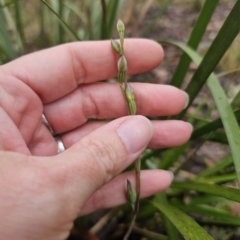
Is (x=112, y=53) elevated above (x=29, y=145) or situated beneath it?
elevated above

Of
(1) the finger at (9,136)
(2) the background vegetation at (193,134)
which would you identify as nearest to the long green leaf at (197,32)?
(2) the background vegetation at (193,134)

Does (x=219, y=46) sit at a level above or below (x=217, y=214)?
above

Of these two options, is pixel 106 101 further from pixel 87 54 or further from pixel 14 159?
pixel 14 159

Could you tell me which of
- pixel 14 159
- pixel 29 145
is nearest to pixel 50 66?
pixel 29 145

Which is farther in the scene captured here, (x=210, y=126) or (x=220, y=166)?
(x=220, y=166)

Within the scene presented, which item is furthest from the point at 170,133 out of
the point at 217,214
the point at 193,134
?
the point at 217,214

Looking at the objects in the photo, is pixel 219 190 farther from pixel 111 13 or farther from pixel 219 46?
pixel 111 13
